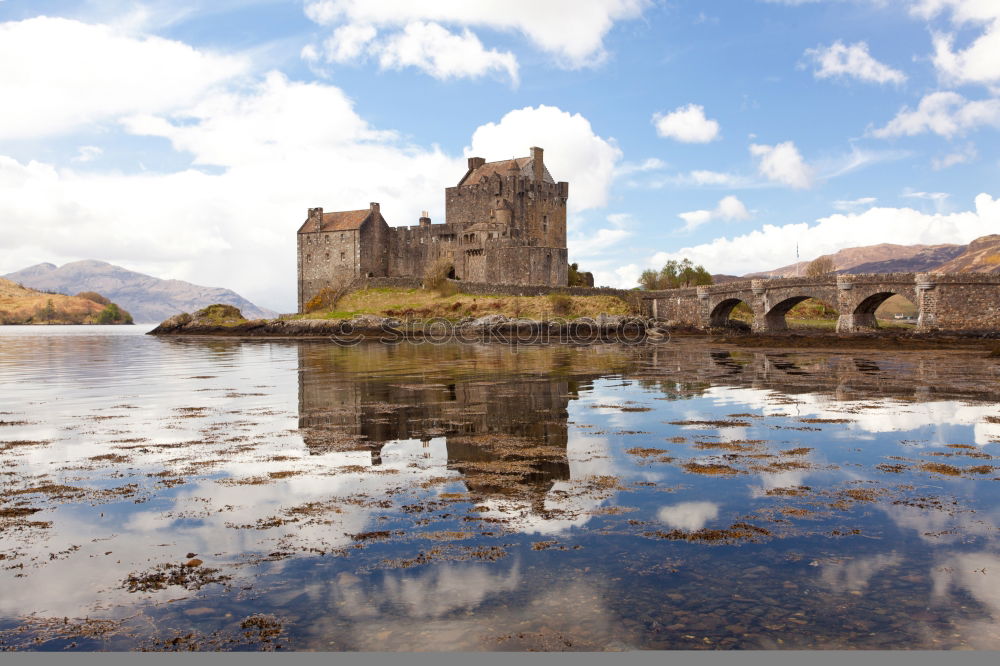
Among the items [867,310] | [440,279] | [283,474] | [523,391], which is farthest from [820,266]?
[283,474]

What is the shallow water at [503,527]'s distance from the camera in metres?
5.66

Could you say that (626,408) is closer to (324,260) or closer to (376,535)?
(376,535)

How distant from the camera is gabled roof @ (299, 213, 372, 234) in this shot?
286 feet

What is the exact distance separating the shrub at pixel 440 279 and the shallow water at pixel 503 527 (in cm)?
6207

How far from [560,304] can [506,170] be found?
72.7ft

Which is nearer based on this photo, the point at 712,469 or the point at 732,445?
the point at 712,469

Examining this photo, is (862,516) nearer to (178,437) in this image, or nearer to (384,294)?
(178,437)

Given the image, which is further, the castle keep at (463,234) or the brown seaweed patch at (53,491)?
the castle keep at (463,234)

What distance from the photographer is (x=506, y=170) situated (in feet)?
291

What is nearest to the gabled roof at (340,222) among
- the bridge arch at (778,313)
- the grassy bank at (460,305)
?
the grassy bank at (460,305)

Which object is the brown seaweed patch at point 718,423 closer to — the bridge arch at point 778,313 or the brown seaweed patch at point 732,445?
the brown seaweed patch at point 732,445

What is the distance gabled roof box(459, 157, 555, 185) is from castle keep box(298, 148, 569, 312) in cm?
13

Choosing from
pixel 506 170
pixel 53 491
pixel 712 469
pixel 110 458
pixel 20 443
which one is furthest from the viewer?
pixel 506 170

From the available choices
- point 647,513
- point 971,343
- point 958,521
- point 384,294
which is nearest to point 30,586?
point 647,513
